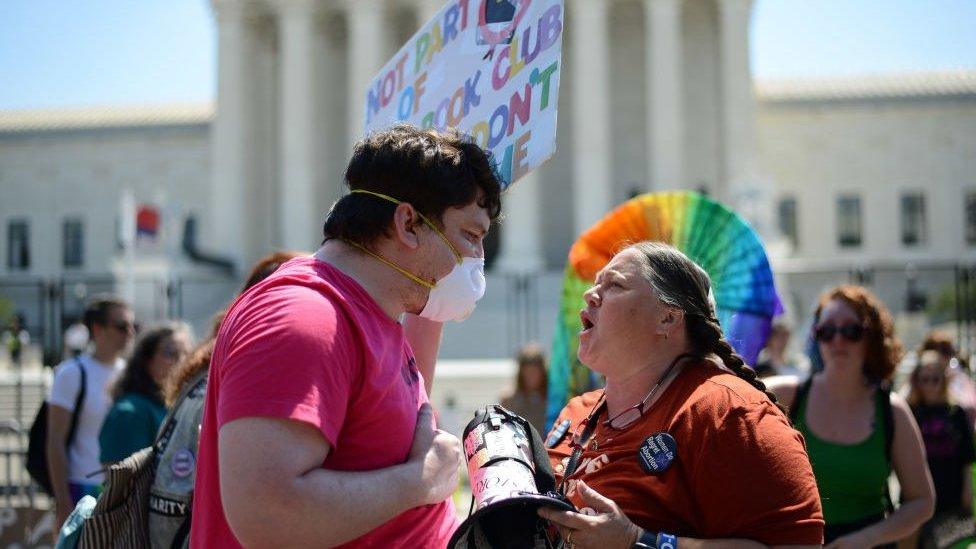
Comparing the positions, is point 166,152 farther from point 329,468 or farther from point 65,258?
point 329,468

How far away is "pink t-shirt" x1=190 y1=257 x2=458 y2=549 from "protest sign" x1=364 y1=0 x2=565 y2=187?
828 mm

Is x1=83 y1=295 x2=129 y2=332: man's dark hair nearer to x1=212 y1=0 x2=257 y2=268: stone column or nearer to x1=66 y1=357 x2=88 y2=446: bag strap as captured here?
x1=66 y1=357 x2=88 y2=446: bag strap

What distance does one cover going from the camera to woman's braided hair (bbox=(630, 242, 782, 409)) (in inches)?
108

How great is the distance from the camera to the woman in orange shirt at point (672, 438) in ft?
7.61

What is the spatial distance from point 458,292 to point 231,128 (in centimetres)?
3731

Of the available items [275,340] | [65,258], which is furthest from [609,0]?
[275,340]

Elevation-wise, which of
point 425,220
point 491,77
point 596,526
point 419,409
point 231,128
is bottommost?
point 596,526

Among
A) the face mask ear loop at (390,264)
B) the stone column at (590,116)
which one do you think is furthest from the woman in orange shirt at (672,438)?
the stone column at (590,116)

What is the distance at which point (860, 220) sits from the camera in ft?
147

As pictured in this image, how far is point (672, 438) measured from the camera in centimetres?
244

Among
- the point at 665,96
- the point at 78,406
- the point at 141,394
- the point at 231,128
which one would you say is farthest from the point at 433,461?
the point at 231,128

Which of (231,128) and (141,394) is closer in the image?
(141,394)

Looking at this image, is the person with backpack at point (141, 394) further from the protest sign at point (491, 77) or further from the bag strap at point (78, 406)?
the protest sign at point (491, 77)

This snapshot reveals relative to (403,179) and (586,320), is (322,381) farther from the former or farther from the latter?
(586,320)
